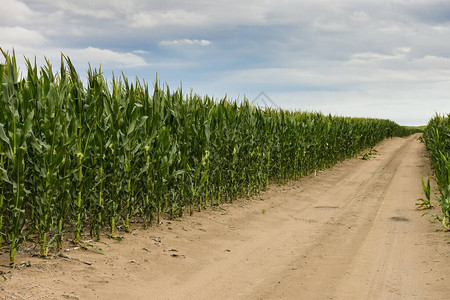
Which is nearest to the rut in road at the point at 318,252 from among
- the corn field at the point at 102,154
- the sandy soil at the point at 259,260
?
the sandy soil at the point at 259,260

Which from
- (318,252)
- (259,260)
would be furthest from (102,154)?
(318,252)

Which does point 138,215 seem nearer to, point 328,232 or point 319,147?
point 328,232

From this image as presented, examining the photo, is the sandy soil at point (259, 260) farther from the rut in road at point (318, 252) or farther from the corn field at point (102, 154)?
the corn field at point (102, 154)

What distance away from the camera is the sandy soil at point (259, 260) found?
5.17 m

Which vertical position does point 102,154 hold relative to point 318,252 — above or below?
above

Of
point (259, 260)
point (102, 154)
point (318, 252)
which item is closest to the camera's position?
point (102, 154)

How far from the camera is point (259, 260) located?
6.66 metres

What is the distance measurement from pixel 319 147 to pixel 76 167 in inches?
523

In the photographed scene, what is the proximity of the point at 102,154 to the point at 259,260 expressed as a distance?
310cm

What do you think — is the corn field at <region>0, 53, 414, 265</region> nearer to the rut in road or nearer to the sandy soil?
the sandy soil

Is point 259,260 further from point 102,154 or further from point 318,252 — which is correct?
point 102,154

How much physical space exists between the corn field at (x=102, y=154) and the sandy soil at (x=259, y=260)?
496 millimetres

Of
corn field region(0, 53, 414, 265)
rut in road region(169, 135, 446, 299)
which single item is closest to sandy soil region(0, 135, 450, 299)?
rut in road region(169, 135, 446, 299)

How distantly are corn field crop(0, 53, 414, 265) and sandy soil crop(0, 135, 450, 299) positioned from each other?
19.5 inches
